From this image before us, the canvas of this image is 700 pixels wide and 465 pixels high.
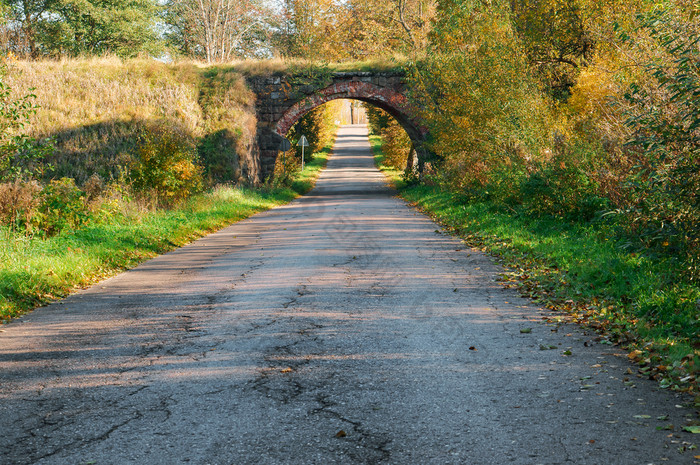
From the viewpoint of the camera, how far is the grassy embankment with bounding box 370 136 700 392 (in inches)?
219

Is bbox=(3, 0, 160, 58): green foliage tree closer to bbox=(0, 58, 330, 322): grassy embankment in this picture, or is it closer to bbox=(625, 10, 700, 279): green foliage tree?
bbox=(0, 58, 330, 322): grassy embankment

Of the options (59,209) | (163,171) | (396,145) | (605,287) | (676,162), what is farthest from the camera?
(396,145)

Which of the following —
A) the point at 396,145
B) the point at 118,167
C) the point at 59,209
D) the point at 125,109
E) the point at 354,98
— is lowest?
the point at 59,209

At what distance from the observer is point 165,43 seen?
49.2m

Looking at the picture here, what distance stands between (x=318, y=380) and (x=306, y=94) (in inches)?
1034

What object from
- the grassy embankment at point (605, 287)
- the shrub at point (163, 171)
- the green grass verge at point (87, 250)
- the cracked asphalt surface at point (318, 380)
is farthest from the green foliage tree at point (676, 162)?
the shrub at point (163, 171)

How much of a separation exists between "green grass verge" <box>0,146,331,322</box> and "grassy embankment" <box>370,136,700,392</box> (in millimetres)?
6446

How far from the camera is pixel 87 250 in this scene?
10.8 meters

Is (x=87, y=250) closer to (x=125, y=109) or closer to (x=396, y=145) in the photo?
(x=125, y=109)

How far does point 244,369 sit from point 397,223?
39.4ft

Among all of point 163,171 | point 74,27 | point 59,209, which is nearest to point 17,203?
point 59,209

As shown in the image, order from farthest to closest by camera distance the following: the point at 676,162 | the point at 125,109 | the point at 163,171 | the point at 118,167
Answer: the point at 125,109 → the point at 118,167 → the point at 163,171 → the point at 676,162

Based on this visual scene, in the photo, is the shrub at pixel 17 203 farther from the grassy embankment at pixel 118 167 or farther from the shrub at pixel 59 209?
the shrub at pixel 59 209

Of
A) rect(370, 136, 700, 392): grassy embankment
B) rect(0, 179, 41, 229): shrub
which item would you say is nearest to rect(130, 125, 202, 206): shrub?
rect(0, 179, 41, 229): shrub
